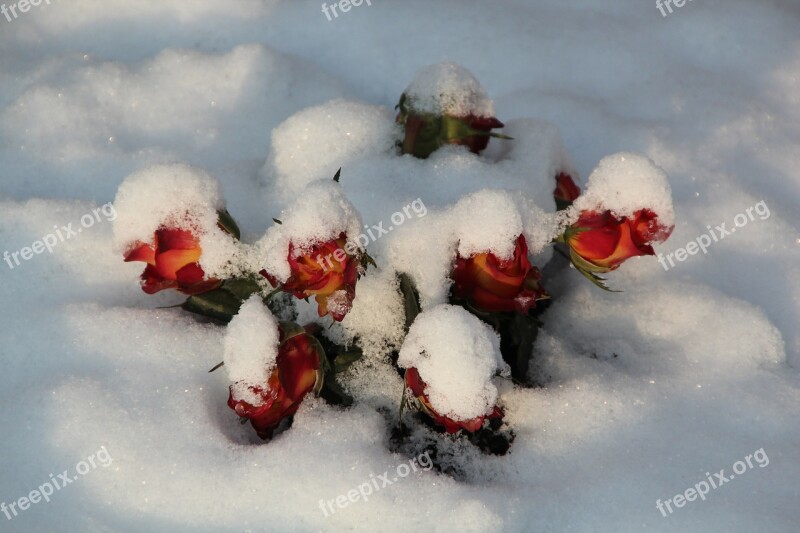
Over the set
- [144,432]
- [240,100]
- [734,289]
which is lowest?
[734,289]

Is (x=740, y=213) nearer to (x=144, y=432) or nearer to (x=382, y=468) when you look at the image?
(x=382, y=468)

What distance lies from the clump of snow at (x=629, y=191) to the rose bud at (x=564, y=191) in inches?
6.2

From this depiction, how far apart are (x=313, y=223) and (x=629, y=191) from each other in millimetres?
317

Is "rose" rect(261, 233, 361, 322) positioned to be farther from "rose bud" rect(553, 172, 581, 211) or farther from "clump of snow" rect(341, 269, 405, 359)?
"rose bud" rect(553, 172, 581, 211)

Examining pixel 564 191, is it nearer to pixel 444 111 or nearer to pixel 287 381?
pixel 444 111

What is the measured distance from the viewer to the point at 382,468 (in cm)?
83

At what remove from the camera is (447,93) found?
3.24 ft

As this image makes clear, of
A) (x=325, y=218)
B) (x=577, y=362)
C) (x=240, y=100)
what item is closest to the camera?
(x=325, y=218)

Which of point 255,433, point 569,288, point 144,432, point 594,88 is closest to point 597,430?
point 569,288

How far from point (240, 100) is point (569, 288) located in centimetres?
58

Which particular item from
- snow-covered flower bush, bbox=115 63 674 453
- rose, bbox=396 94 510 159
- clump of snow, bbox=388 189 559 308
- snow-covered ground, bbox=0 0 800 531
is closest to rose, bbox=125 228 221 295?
snow-covered flower bush, bbox=115 63 674 453

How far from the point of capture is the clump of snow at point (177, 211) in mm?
843

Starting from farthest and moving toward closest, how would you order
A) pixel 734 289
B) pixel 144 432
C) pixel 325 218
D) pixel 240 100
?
1. pixel 240 100
2. pixel 734 289
3. pixel 144 432
4. pixel 325 218

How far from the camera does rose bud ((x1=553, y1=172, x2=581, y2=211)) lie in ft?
3.34
